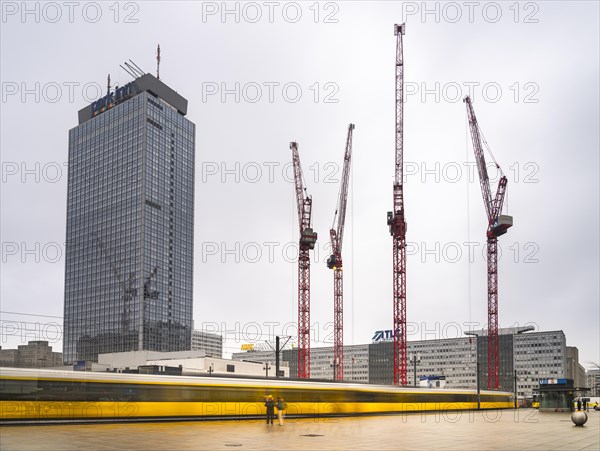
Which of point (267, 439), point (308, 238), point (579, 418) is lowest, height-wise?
point (579, 418)

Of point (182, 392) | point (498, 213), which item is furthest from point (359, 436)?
point (498, 213)

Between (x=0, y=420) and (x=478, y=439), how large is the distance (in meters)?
19.3

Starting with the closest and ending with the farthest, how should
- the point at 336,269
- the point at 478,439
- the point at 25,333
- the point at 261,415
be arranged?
the point at 478,439 → the point at 261,415 → the point at 25,333 → the point at 336,269

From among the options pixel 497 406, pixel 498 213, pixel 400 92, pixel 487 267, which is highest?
pixel 400 92

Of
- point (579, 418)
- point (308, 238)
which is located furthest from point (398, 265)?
point (579, 418)

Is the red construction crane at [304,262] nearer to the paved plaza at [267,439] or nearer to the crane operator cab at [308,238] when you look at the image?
the crane operator cab at [308,238]

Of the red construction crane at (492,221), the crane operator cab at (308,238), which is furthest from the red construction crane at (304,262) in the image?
the red construction crane at (492,221)

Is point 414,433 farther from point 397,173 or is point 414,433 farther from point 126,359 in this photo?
point 126,359

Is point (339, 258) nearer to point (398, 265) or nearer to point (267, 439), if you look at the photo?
point (398, 265)

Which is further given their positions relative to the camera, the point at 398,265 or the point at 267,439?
the point at 398,265

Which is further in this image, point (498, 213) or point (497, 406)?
point (498, 213)

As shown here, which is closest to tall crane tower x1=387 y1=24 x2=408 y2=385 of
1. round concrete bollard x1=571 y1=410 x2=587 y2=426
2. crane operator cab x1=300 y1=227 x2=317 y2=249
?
crane operator cab x1=300 y1=227 x2=317 y2=249

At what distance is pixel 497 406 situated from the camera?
254ft

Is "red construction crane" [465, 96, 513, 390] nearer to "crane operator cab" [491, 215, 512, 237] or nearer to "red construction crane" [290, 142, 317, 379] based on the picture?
"crane operator cab" [491, 215, 512, 237]
